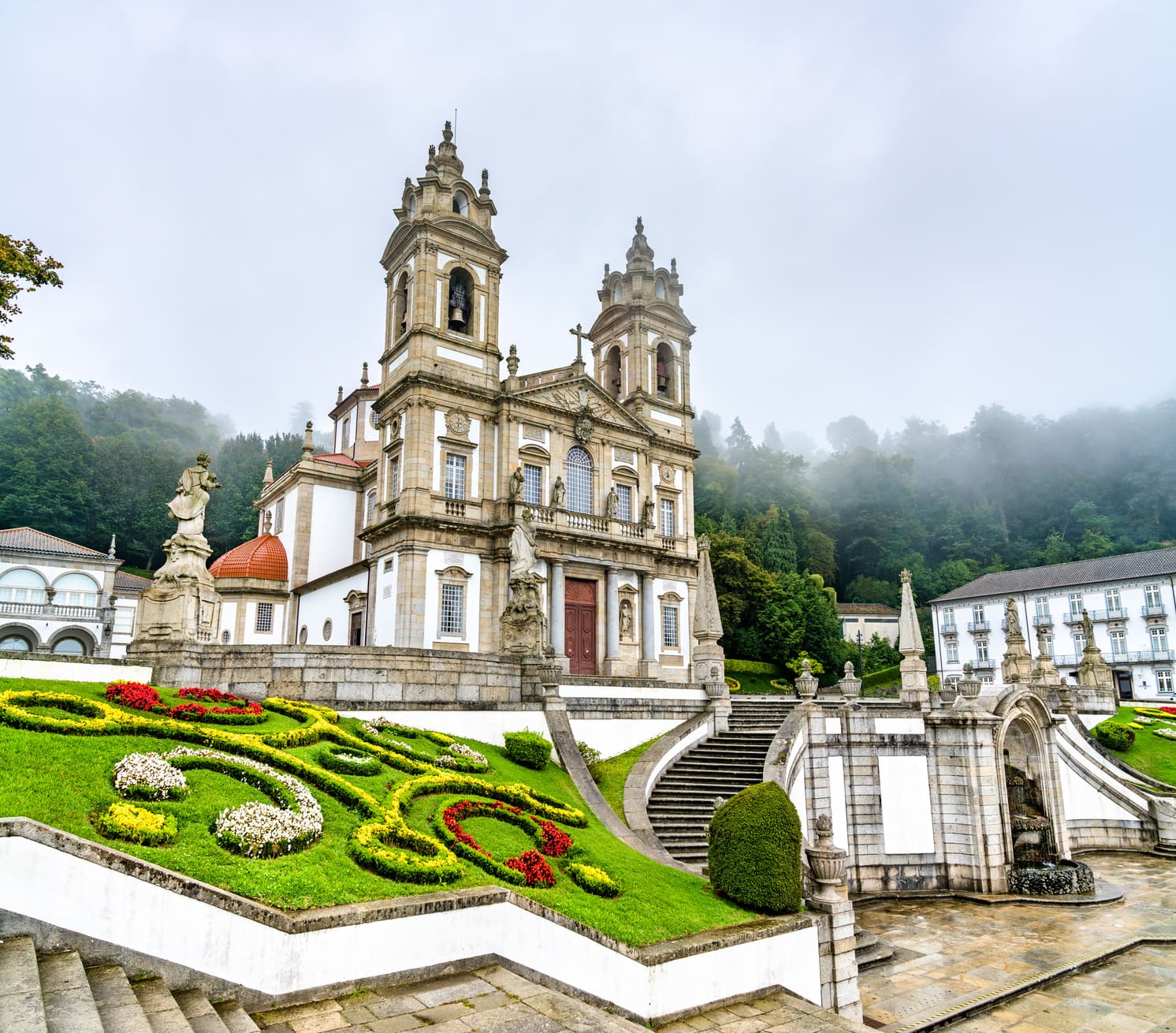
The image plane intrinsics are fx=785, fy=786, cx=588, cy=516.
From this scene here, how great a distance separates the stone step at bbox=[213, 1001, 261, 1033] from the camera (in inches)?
211

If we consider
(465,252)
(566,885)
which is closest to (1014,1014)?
(566,885)

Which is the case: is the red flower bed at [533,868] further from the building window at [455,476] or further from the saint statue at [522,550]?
the building window at [455,476]

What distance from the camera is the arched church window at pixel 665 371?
35531 mm

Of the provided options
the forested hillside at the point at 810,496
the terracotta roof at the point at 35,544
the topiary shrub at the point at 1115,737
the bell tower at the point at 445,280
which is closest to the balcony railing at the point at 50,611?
the terracotta roof at the point at 35,544

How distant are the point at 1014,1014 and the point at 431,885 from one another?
826 centimetres

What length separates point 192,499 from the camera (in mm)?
14055

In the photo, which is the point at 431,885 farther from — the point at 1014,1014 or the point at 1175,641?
the point at 1175,641

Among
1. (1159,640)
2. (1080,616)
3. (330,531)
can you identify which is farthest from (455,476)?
(1159,640)

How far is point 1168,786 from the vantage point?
25281mm

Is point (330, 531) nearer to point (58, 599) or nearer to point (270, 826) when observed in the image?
point (58, 599)

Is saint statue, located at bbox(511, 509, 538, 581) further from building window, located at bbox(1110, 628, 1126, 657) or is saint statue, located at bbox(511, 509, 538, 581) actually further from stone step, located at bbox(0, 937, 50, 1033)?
building window, located at bbox(1110, 628, 1126, 657)

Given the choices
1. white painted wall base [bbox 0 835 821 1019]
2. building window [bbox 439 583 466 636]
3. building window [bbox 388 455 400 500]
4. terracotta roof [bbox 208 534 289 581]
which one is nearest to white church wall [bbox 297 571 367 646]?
terracotta roof [bbox 208 534 289 581]

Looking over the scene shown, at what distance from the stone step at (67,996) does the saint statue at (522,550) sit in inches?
474

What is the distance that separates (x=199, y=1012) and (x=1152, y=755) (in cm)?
3251
